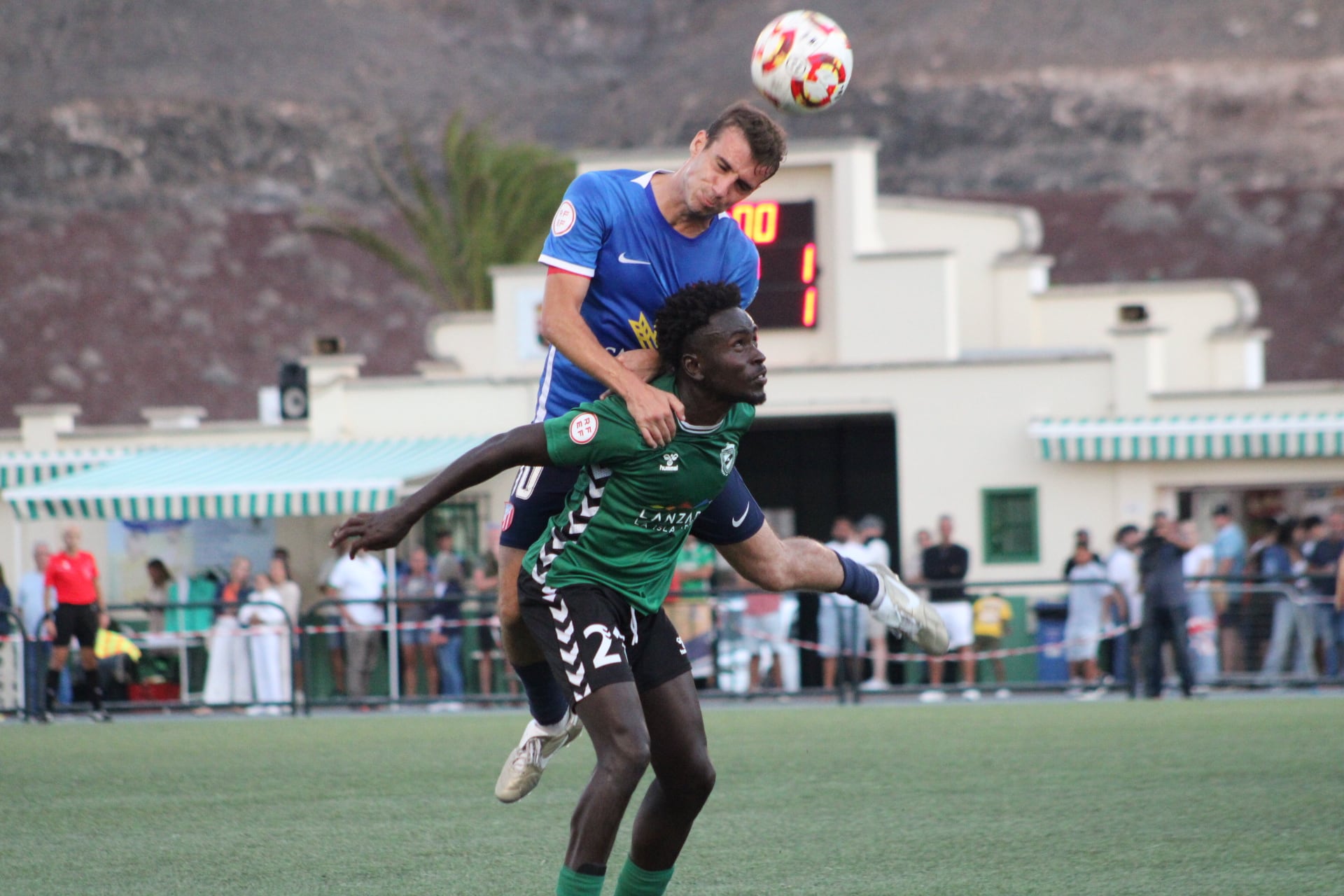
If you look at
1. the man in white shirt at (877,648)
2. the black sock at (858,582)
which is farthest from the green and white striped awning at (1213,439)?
the black sock at (858,582)

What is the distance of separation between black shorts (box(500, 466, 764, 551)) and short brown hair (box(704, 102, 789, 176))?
97 centimetres

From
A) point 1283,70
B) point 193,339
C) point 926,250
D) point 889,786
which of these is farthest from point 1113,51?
point 889,786

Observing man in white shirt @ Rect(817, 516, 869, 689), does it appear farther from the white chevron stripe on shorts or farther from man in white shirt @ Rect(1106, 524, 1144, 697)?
the white chevron stripe on shorts

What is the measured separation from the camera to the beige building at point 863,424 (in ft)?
77.4

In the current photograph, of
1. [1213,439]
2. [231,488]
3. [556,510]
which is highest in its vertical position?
[1213,439]

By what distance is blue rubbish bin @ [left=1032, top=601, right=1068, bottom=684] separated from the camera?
1842cm

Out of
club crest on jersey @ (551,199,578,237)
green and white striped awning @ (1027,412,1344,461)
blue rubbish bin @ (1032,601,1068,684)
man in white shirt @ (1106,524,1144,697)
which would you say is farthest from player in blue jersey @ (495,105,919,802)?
green and white striped awning @ (1027,412,1344,461)

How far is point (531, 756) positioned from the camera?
6.80 m

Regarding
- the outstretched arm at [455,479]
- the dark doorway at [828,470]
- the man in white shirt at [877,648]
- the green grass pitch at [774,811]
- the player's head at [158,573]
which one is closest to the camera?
the outstretched arm at [455,479]

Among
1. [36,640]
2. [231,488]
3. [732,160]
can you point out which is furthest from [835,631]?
[732,160]

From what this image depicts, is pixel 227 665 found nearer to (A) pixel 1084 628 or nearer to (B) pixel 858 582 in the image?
(A) pixel 1084 628

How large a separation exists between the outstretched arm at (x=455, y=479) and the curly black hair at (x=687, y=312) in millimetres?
461

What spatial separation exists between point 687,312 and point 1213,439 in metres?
19.2

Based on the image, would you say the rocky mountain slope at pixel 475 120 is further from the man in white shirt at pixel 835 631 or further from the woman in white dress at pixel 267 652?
the man in white shirt at pixel 835 631
